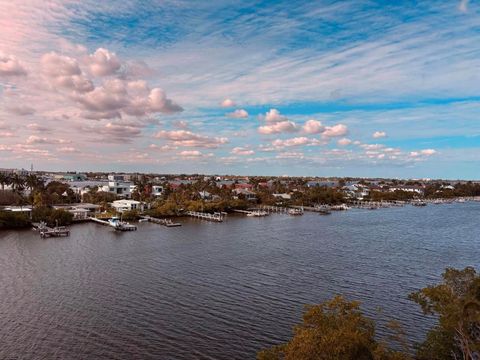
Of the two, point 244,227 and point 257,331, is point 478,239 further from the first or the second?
point 257,331

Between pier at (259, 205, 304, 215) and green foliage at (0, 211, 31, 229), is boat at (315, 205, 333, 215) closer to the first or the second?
pier at (259, 205, 304, 215)

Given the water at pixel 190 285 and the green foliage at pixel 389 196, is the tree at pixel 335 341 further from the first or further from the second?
the green foliage at pixel 389 196

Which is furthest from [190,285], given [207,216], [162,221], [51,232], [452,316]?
[207,216]

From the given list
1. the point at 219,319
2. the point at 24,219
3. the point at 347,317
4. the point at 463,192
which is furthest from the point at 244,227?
the point at 463,192

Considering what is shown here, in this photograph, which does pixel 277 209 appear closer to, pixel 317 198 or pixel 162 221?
pixel 317 198

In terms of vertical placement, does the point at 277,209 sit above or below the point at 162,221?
above
